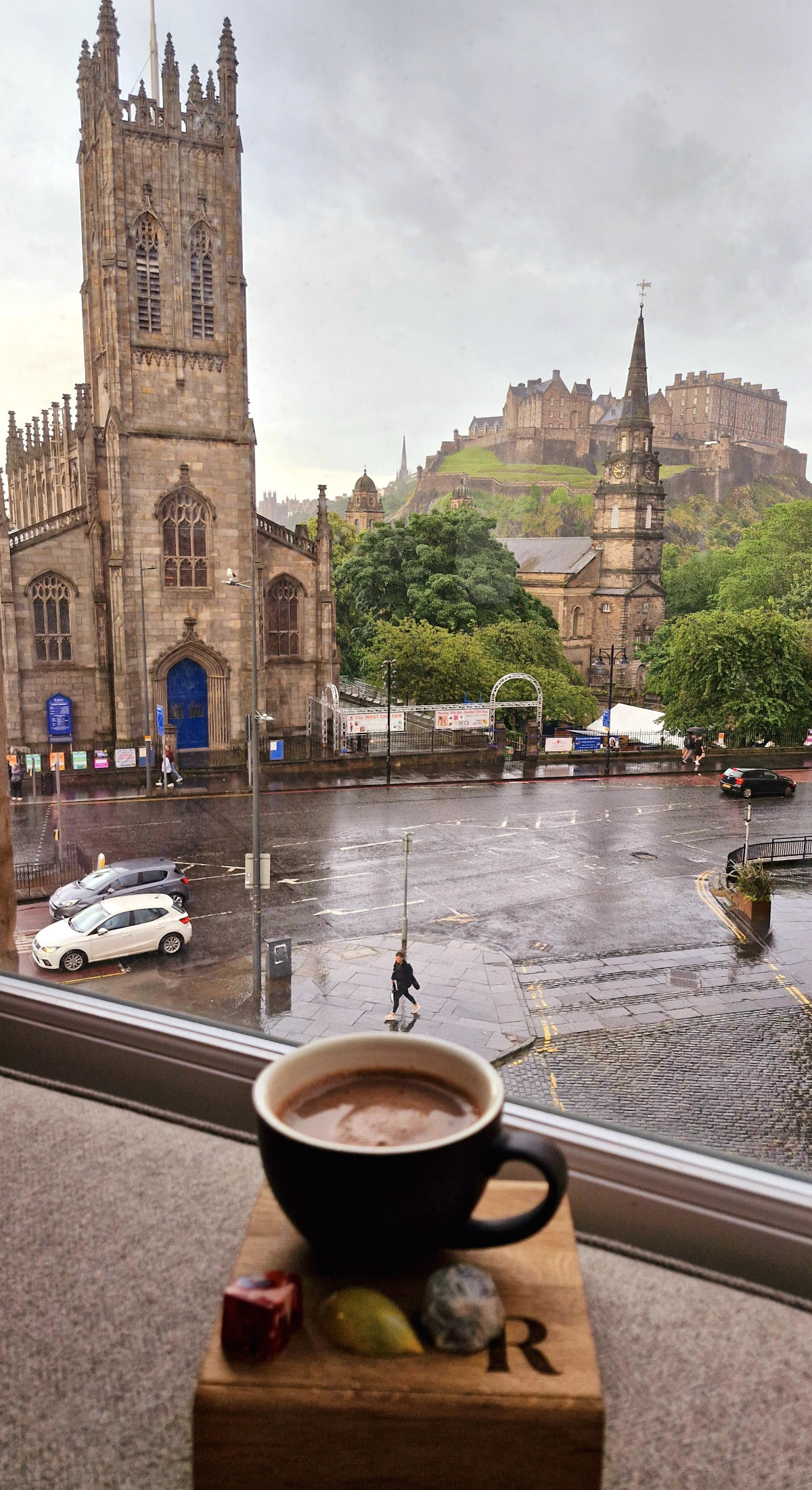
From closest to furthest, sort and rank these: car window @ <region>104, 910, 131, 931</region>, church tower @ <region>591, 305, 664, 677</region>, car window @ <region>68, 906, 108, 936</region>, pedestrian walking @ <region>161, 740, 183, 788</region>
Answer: car window @ <region>68, 906, 108, 936</region> → car window @ <region>104, 910, 131, 931</region> → pedestrian walking @ <region>161, 740, 183, 788</region> → church tower @ <region>591, 305, 664, 677</region>

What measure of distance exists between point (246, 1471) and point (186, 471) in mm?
24185

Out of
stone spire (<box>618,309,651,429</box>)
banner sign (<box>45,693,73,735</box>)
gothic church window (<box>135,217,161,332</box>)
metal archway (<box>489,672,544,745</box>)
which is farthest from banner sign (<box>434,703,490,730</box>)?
stone spire (<box>618,309,651,429</box>)

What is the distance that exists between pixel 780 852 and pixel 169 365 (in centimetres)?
1754

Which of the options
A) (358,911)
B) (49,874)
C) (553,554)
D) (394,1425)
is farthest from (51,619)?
(553,554)

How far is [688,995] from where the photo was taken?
30.9 feet

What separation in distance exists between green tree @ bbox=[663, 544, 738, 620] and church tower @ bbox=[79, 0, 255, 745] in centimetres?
3789

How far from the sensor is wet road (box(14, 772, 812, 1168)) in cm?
735

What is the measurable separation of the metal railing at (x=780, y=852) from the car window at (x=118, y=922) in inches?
374

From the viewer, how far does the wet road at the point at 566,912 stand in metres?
7.35

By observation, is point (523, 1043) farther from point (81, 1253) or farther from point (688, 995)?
point (81, 1253)

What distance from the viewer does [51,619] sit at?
2334cm

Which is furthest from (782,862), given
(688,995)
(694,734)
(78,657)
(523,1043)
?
(78,657)

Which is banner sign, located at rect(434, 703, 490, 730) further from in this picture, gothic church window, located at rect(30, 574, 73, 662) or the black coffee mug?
the black coffee mug

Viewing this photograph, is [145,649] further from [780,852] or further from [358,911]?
[780,852]
